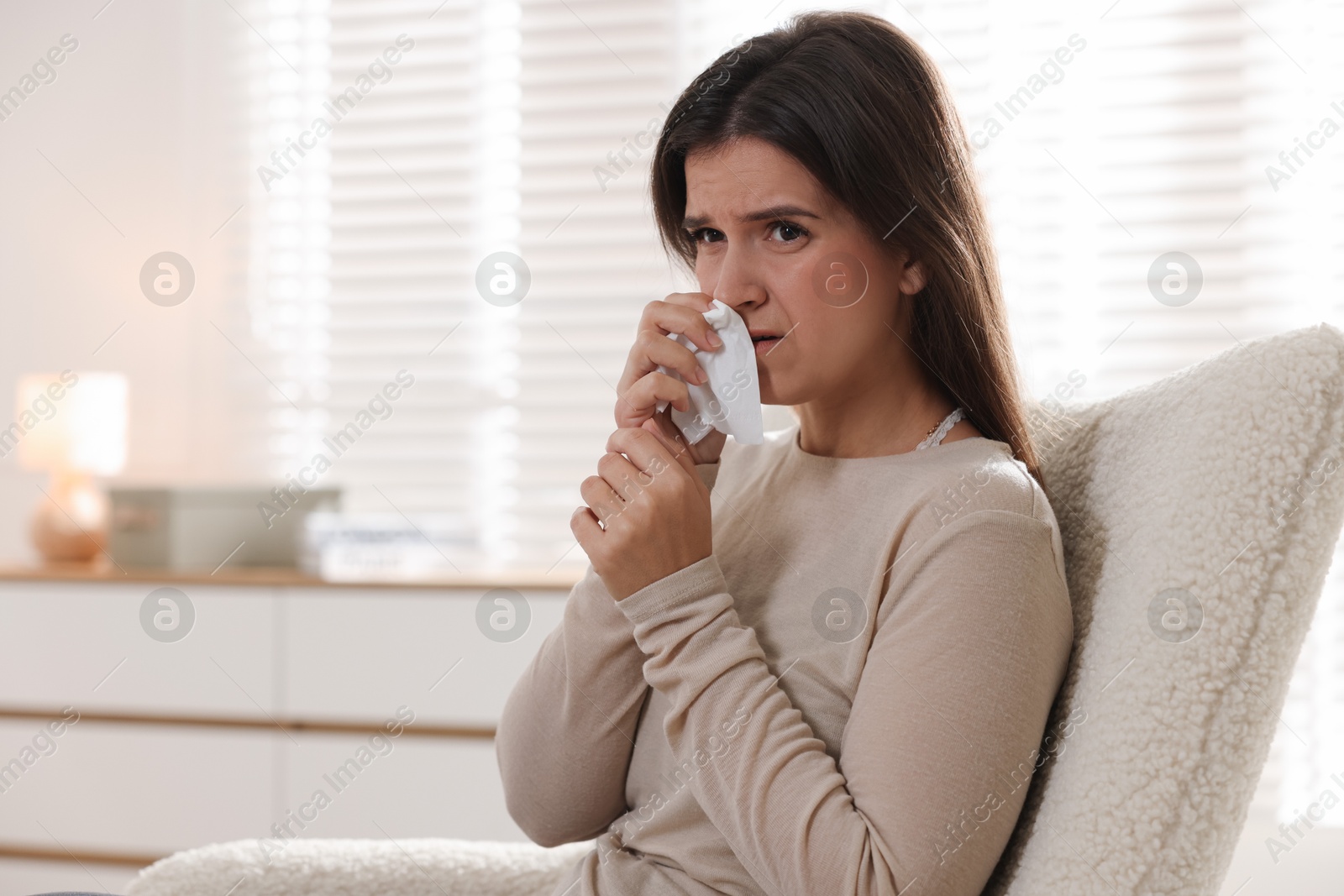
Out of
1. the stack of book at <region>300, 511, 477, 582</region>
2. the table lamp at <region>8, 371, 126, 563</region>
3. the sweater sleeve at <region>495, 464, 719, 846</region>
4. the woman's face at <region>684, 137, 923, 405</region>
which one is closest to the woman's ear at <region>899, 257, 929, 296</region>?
the woman's face at <region>684, 137, 923, 405</region>

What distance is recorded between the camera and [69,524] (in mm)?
2688

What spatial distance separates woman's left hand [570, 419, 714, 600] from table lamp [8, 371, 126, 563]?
2073 millimetres

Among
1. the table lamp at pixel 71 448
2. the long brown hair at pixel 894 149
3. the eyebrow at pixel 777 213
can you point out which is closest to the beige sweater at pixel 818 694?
the long brown hair at pixel 894 149

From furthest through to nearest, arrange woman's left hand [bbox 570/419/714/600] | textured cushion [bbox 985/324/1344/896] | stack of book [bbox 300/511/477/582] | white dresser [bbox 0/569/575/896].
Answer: stack of book [bbox 300/511/477/582] → white dresser [bbox 0/569/575/896] → woman's left hand [bbox 570/419/714/600] → textured cushion [bbox 985/324/1344/896]

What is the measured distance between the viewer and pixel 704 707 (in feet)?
2.97

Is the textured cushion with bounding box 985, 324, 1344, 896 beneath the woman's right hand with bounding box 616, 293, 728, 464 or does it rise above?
beneath

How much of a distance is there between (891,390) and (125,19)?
287 cm

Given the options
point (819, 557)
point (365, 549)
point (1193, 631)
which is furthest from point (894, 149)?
point (365, 549)

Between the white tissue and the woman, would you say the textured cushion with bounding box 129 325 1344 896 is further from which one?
the white tissue

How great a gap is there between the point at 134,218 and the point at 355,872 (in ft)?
8.21

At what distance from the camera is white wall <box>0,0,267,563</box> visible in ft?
9.91

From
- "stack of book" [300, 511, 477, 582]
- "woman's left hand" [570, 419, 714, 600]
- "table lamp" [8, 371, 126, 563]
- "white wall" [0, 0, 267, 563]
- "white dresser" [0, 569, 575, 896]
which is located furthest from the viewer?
"white wall" [0, 0, 267, 563]

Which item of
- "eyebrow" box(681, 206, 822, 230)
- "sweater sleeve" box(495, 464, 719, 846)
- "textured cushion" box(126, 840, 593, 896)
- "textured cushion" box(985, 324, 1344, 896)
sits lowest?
"textured cushion" box(126, 840, 593, 896)

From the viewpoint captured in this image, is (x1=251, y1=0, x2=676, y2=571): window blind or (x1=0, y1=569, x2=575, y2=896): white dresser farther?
(x1=251, y1=0, x2=676, y2=571): window blind
